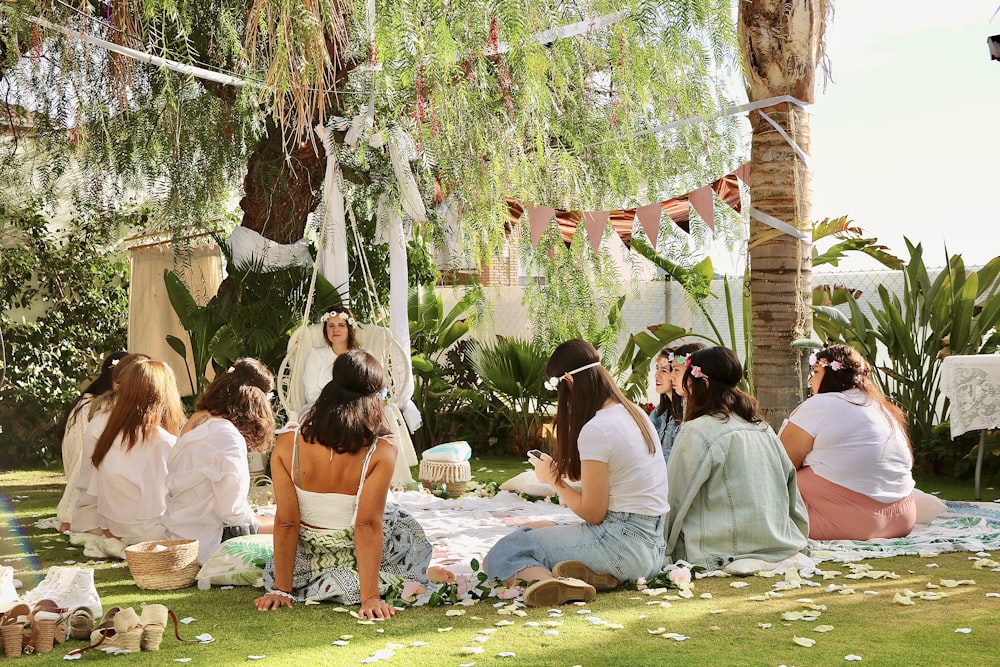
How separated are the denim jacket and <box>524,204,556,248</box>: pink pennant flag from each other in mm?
1172

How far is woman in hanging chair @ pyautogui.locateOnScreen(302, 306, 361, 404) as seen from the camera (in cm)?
729

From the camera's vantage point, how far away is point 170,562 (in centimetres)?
438

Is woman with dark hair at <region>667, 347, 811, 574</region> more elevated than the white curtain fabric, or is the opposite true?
the white curtain fabric

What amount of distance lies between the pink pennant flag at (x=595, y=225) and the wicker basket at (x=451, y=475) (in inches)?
90.6

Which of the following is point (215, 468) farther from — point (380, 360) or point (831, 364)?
point (831, 364)

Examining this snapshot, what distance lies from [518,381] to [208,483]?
4.70 meters

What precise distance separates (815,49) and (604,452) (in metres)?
3.18

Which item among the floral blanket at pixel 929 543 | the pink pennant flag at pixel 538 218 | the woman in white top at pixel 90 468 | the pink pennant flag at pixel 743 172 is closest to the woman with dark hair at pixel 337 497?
the pink pennant flag at pixel 538 218

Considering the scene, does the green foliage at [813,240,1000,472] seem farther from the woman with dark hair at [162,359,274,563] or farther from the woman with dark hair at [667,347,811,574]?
the woman with dark hair at [162,359,274,563]

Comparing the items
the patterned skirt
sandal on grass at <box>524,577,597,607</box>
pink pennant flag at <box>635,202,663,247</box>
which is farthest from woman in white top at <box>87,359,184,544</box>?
pink pennant flag at <box>635,202,663,247</box>

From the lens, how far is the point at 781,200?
19.5ft

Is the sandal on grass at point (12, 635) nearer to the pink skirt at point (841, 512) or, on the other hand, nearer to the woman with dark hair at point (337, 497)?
the woman with dark hair at point (337, 497)

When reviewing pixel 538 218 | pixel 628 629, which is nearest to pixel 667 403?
pixel 538 218

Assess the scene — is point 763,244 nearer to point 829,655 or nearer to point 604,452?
point 604,452
